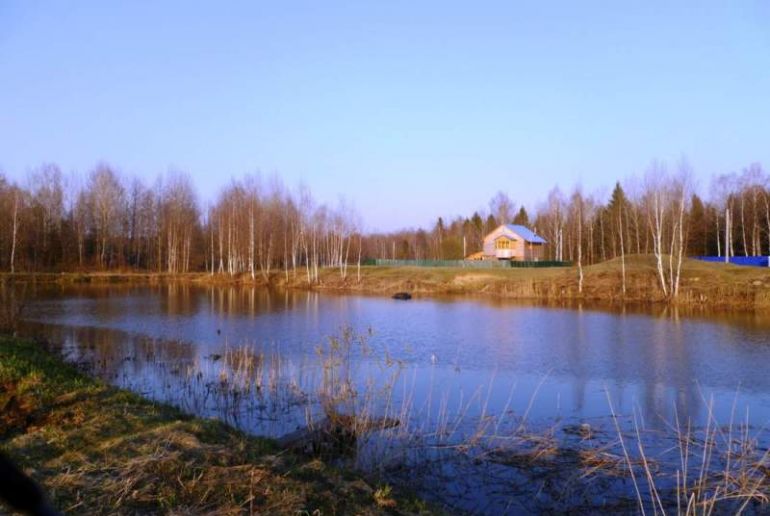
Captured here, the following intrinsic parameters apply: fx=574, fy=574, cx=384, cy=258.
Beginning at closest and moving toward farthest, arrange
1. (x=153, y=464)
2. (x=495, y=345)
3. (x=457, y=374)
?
(x=153, y=464)
(x=457, y=374)
(x=495, y=345)

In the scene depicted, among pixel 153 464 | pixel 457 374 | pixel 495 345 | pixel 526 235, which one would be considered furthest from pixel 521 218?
pixel 153 464

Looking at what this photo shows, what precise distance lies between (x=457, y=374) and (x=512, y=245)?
2365 inches

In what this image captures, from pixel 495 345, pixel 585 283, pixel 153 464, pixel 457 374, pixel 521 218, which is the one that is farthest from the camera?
pixel 521 218

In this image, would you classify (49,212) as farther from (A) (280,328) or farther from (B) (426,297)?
(A) (280,328)

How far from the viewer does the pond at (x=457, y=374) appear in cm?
985

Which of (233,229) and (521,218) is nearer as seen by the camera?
(233,229)

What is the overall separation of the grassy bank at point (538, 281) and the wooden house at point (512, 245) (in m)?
18.9

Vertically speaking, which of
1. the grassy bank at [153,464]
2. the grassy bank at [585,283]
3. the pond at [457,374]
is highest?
the grassy bank at [585,283]

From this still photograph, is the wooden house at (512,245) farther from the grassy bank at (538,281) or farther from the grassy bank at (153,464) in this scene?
the grassy bank at (153,464)

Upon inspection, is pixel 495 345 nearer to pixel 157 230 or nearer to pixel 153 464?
pixel 153 464

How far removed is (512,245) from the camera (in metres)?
75.2

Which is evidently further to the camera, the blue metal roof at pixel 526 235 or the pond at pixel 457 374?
the blue metal roof at pixel 526 235

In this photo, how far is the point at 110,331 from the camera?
973 inches

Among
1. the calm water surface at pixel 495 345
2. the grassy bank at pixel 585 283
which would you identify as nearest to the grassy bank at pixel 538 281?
the grassy bank at pixel 585 283
